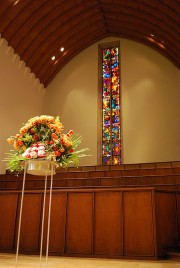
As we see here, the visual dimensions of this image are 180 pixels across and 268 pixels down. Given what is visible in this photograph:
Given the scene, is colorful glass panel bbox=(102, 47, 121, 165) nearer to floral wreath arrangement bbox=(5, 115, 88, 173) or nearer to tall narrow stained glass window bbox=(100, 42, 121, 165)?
tall narrow stained glass window bbox=(100, 42, 121, 165)

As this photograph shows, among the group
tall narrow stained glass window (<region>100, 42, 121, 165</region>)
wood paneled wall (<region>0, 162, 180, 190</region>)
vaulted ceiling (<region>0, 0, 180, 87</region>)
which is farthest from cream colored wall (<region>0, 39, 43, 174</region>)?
tall narrow stained glass window (<region>100, 42, 121, 165</region>)

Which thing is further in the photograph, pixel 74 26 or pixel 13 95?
pixel 74 26

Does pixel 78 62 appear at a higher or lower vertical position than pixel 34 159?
higher

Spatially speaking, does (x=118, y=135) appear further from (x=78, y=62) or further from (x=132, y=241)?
(x=132, y=241)

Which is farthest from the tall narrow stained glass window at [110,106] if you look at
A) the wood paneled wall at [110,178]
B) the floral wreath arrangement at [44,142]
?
the floral wreath arrangement at [44,142]

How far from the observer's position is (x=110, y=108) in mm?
10789

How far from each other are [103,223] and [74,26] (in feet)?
24.9

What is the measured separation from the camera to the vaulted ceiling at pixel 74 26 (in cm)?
870

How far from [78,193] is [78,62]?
7.61m

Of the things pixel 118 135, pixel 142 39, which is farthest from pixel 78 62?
pixel 118 135

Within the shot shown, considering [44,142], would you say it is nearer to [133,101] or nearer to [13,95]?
[13,95]

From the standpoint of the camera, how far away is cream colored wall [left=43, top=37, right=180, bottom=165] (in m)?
9.70

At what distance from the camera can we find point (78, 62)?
38.4ft

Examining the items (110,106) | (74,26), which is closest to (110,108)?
(110,106)
